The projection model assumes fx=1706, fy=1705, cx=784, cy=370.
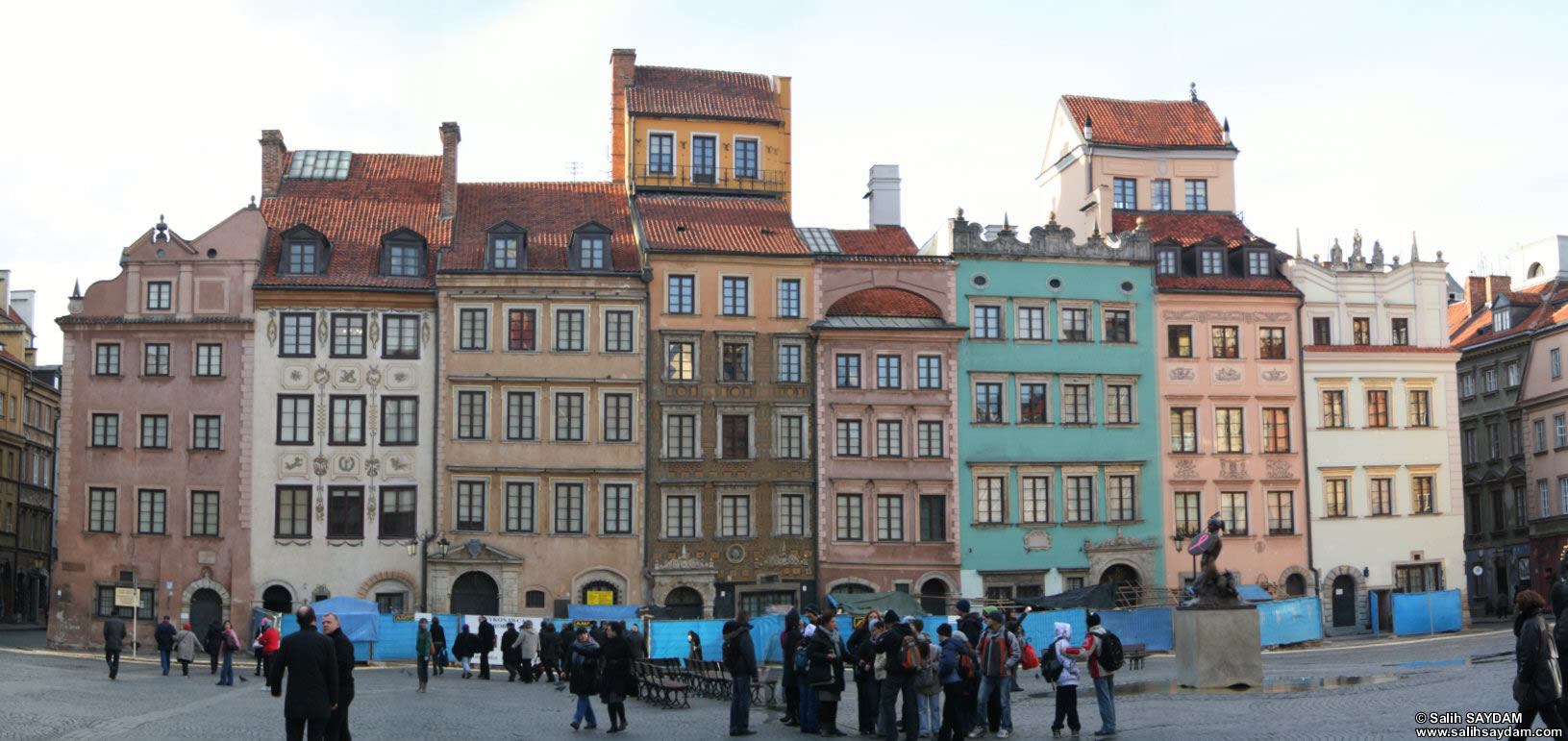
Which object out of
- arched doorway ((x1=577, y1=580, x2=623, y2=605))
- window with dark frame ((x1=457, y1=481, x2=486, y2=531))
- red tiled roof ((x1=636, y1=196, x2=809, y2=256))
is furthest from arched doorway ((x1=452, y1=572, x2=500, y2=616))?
red tiled roof ((x1=636, y1=196, x2=809, y2=256))

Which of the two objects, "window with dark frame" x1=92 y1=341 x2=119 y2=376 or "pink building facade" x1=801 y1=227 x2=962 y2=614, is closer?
"window with dark frame" x1=92 y1=341 x2=119 y2=376

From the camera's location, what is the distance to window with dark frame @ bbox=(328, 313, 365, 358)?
177 feet

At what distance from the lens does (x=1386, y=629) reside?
58938mm

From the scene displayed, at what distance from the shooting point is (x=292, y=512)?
175 ft

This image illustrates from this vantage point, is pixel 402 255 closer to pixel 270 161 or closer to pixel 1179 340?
pixel 270 161

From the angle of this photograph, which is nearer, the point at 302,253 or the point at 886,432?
the point at 302,253

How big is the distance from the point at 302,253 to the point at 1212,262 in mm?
31335

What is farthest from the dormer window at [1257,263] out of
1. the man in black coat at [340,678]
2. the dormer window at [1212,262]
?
the man in black coat at [340,678]

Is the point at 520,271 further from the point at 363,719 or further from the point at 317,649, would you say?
the point at 317,649

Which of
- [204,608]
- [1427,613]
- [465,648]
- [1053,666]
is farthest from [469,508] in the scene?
[1053,666]

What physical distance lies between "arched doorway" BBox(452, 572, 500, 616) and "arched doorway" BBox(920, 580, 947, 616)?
13.6 metres

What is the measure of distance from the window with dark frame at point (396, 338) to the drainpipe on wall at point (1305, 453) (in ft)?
99.6

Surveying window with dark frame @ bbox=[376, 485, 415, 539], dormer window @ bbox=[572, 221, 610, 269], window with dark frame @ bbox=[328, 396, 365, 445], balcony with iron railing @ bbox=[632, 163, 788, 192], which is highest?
balcony with iron railing @ bbox=[632, 163, 788, 192]

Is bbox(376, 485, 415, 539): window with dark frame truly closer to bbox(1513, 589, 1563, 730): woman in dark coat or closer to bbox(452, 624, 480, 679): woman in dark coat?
bbox(452, 624, 480, 679): woman in dark coat
